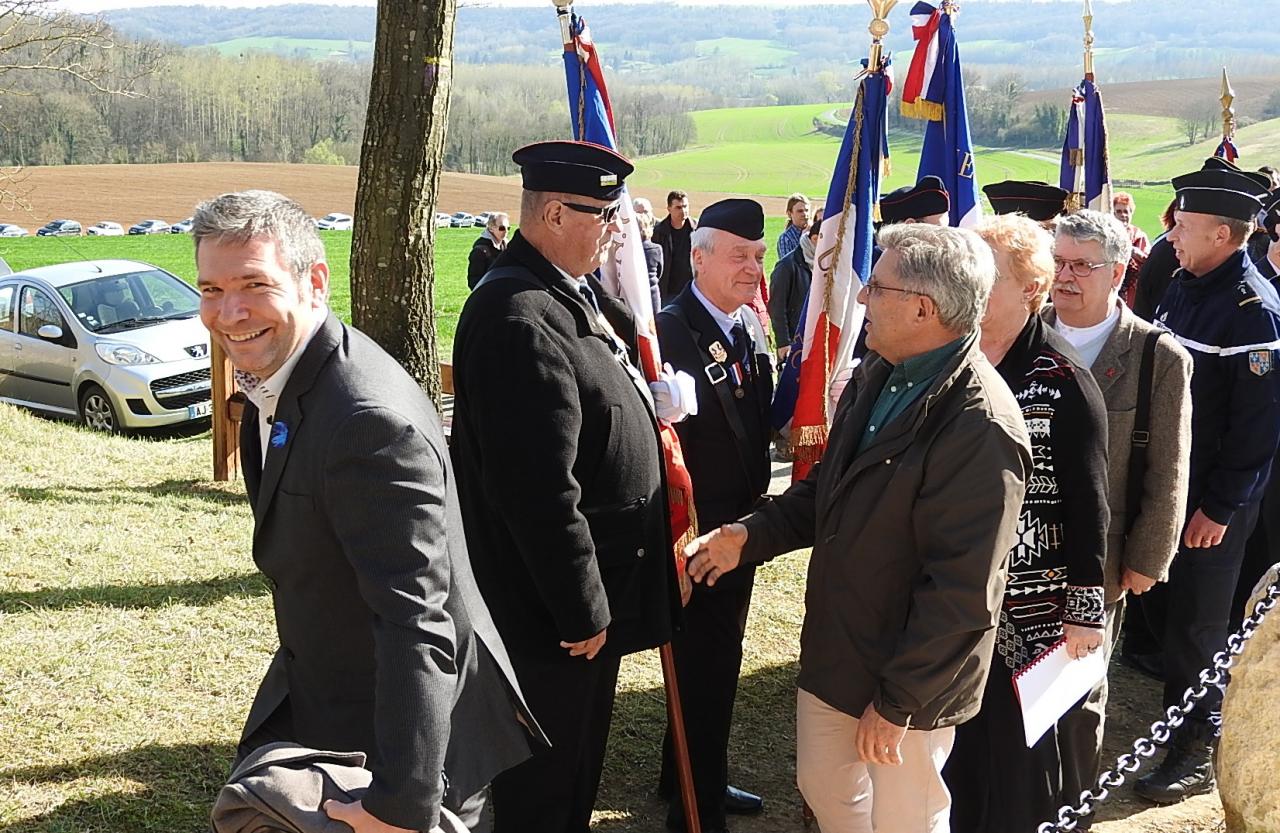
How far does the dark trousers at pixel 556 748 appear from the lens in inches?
138

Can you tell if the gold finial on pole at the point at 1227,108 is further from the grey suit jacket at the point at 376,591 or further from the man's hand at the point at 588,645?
the grey suit jacket at the point at 376,591

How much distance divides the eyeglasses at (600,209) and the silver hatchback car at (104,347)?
9.61 meters

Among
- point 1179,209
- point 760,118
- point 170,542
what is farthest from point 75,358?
point 760,118

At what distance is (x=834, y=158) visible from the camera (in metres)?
71.0

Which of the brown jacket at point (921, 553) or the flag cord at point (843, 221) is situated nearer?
the brown jacket at point (921, 553)

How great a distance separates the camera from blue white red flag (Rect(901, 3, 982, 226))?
224 inches

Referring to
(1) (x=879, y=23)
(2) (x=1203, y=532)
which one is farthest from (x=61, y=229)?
(2) (x=1203, y=532)

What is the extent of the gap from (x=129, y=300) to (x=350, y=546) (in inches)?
477

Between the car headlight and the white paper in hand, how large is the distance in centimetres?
1049

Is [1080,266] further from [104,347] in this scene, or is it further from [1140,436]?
[104,347]

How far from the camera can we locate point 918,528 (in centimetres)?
298

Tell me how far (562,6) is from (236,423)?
4.53m

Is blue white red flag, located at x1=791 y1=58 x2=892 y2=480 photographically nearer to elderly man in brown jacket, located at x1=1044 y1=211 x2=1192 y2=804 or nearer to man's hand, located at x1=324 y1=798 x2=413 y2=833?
elderly man in brown jacket, located at x1=1044 y1=211 x2=1192 y2=804

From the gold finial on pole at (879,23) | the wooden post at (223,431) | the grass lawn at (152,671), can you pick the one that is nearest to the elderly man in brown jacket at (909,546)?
the grass lawn at (152,671)
